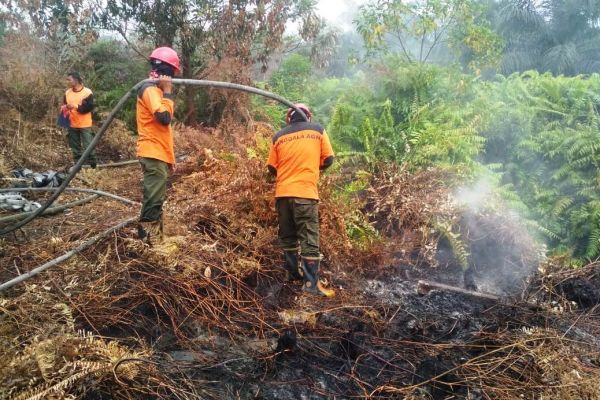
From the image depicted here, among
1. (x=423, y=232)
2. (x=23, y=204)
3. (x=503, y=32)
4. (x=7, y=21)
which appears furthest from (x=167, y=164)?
(x=503, y=32)

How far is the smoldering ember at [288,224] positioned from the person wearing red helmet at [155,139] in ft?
0.08

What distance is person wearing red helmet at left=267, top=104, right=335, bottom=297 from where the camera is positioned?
4629mm

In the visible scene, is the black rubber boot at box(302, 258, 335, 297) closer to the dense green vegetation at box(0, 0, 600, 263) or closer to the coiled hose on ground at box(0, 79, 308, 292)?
the coiled hose on ground at box(0, 79, 308, 292)

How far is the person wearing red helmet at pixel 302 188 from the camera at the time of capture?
4629mm

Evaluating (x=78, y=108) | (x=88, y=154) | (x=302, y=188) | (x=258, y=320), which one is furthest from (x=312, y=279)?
(x=78, y=108)

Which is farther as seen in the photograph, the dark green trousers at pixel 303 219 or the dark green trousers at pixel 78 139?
the dark green trousers at pixel 78 139

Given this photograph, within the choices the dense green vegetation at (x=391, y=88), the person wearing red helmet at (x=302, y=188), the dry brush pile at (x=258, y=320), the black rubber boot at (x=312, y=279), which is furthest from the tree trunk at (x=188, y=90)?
the black rubber boot at (x=312, y=279)

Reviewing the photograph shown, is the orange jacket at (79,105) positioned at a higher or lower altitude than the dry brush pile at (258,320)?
higher

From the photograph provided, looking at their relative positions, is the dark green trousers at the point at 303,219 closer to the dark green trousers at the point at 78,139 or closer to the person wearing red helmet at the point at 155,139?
the person wearing red helmet at the point at 155,139

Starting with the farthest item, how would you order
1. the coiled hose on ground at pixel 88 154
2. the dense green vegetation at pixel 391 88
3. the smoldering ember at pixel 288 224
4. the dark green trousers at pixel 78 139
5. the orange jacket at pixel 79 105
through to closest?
1. the dark green trousers at pixel 78 139
2. the orange jacket at pixel 79 105
3. the dense green vegetation at pixel 391 88
4. the coiled hose on ground at pixel 88 154
5. the smoldering ember at pixel 288 224

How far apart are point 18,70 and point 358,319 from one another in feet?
29.9

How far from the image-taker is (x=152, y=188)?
457cm

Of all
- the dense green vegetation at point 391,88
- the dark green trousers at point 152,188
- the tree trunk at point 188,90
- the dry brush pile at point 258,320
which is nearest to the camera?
the dry brush pile at point 258,320

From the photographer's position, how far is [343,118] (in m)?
7.40
